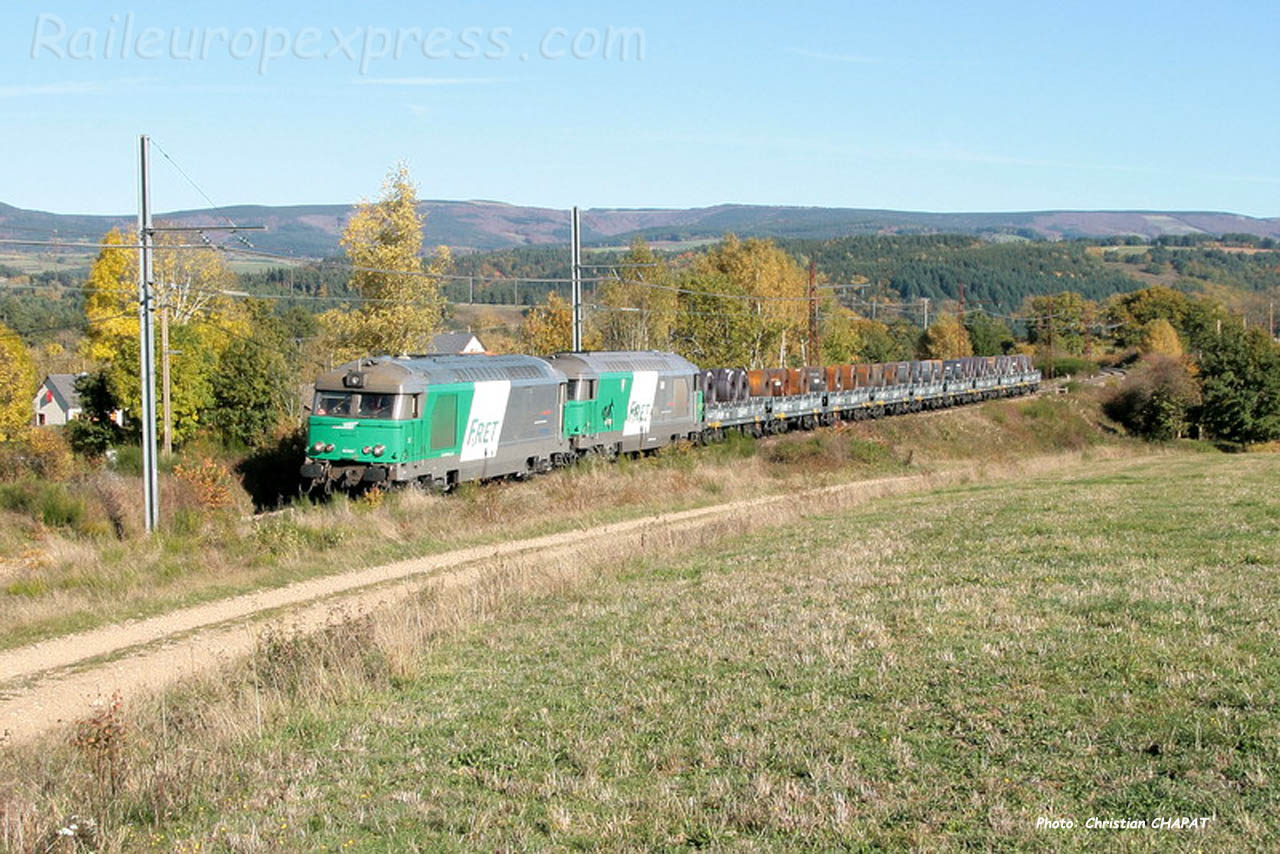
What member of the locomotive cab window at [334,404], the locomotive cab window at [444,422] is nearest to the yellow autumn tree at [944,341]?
the locomotive cab window at [444,422]

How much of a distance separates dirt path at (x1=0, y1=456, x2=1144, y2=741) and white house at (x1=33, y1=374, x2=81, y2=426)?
7698 centimetres

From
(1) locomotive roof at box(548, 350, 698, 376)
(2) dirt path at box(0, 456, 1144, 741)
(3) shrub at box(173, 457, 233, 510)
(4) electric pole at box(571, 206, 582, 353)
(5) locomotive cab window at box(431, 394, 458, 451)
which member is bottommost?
(3) shrub at box(173, 457, 233, 510)

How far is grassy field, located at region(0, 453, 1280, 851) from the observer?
7707 millimetres

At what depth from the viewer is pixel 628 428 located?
A: 4078cm

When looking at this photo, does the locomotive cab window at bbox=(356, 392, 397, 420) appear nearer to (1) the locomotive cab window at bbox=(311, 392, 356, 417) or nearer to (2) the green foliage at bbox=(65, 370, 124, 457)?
(1) the locomotive cab window at bbox=(311, 392, 356, 417)

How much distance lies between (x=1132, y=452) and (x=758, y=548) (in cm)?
5017

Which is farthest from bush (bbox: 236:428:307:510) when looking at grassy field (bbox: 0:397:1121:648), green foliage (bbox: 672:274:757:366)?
green foliage (bbox: 672:274:757:366)

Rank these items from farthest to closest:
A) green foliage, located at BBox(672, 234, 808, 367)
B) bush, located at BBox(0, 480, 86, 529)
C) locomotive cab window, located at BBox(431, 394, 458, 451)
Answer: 1. green foliage, located at BBox(672, 234, 808, 367)
2. locomotive cab window, located at BBox(431, 394, 458, 451)
3. bush, located at BBox(0, 480, 86, 529)

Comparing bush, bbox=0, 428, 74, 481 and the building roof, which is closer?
bush, bbox=0, 428, 74, 481

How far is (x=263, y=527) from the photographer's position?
2331 centimetres

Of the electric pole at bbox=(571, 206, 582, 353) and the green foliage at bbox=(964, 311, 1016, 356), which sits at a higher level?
the electric pole at bbox=(571, 206, 582, 353)

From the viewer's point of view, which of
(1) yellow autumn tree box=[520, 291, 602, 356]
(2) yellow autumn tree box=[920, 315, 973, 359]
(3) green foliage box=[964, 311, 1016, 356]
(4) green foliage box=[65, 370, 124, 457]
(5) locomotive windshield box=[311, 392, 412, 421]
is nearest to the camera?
(5) locomotive windshield box=[311, 392, 412, 421]

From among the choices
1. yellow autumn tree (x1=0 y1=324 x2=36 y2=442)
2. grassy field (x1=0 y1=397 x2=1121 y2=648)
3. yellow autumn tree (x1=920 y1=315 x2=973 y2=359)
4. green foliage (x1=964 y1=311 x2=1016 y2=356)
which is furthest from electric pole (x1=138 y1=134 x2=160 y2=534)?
green foliage (x1=964 y1=311 x2=1016 y2=356)

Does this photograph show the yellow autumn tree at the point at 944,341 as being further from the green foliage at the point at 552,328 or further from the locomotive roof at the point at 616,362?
the locomotive roof at the point at 616,362
